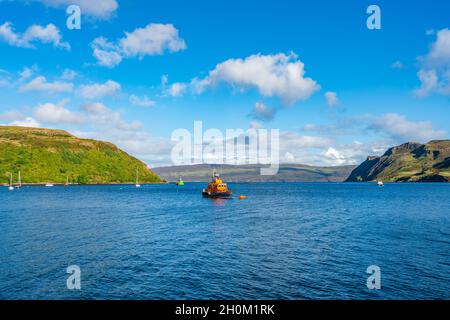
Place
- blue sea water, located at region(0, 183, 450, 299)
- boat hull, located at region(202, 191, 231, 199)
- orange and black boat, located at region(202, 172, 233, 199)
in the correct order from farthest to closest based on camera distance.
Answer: orange and black boat, located at region(202, 172, 233, 199) → boat hull, located at region(202, 191, 231, 199) → blue sea water, located at region(0, 183, 450, 299)

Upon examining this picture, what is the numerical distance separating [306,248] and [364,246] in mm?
10844

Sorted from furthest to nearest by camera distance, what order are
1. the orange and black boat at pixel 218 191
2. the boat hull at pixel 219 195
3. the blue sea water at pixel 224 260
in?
the orange and black boat at pixel 218 191
the boat hull at pixel 219 195
the blue sea water at pixel 224 260

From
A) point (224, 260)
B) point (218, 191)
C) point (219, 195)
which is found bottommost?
point (219, 195)

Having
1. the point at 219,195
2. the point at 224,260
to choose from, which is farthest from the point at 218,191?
the point at 224,260

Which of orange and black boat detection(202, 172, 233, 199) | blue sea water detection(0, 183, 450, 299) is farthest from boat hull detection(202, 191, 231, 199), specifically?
blue sea water detection(0, 183, 450, 299)

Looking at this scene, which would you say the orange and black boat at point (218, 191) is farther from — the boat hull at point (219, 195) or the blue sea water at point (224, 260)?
the blue sea water at point (224, 260)

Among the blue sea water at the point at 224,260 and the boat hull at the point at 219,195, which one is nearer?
the blue sea water at the point at 224,260

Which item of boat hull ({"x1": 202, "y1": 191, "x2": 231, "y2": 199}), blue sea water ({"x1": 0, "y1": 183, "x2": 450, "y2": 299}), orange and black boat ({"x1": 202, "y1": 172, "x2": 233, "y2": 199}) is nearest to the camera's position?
blue sea water ({"x1": 0, "y1": 183, "x2": 450, "y2": 299})

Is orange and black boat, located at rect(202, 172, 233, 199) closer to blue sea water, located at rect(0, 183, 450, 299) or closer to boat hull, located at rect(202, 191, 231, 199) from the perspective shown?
boat hull, located at rect(202, 191, 231, 199)

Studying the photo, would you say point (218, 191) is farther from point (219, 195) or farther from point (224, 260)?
point (224, 260)

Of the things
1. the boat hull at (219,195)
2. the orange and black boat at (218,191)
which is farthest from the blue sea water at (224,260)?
the orange and black boat at (218,191)

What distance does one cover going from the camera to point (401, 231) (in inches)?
3002
